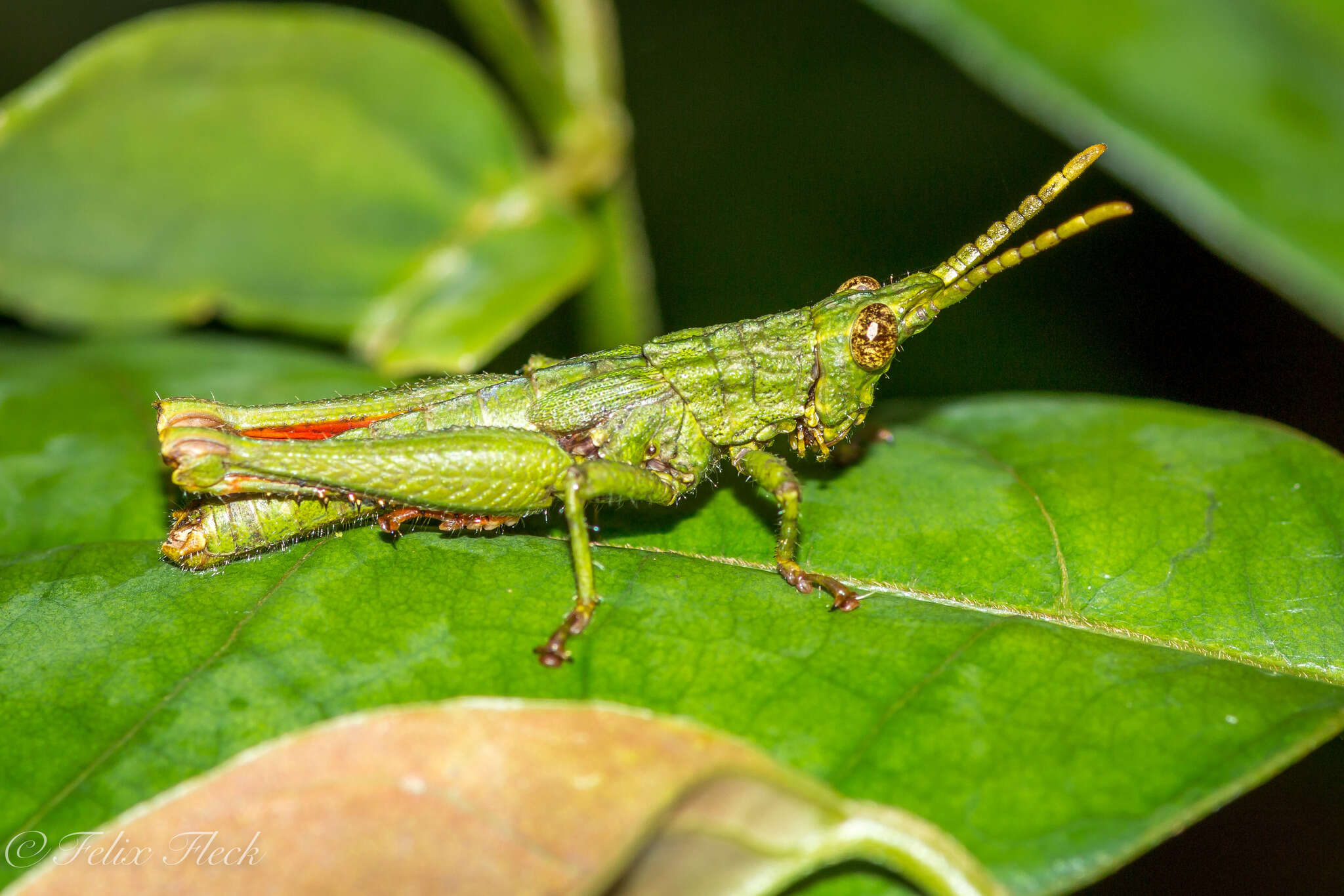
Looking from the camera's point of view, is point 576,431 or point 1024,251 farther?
point 576,431

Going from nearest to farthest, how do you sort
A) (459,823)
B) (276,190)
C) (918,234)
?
(459,823), (276,190), (918,234)

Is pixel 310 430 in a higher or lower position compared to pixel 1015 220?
lower

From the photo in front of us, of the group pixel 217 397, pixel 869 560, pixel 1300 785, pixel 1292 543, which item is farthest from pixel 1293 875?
pixel 217 397

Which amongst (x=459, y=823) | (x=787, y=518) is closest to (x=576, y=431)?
(x=787, y=518)

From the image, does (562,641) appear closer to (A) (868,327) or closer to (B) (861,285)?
(A) (868,327)

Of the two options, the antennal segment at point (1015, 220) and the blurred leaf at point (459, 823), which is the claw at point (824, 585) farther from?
the antennal segment at point (1015, 220)

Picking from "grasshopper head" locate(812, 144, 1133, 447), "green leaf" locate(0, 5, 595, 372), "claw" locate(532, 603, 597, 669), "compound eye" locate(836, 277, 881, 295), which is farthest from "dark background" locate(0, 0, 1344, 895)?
"claw" locate(532, 603, 597, 669)

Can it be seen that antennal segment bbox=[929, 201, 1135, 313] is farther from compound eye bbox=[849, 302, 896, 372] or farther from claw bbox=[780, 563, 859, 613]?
claw bbox=[780, 563, 859, 613]
